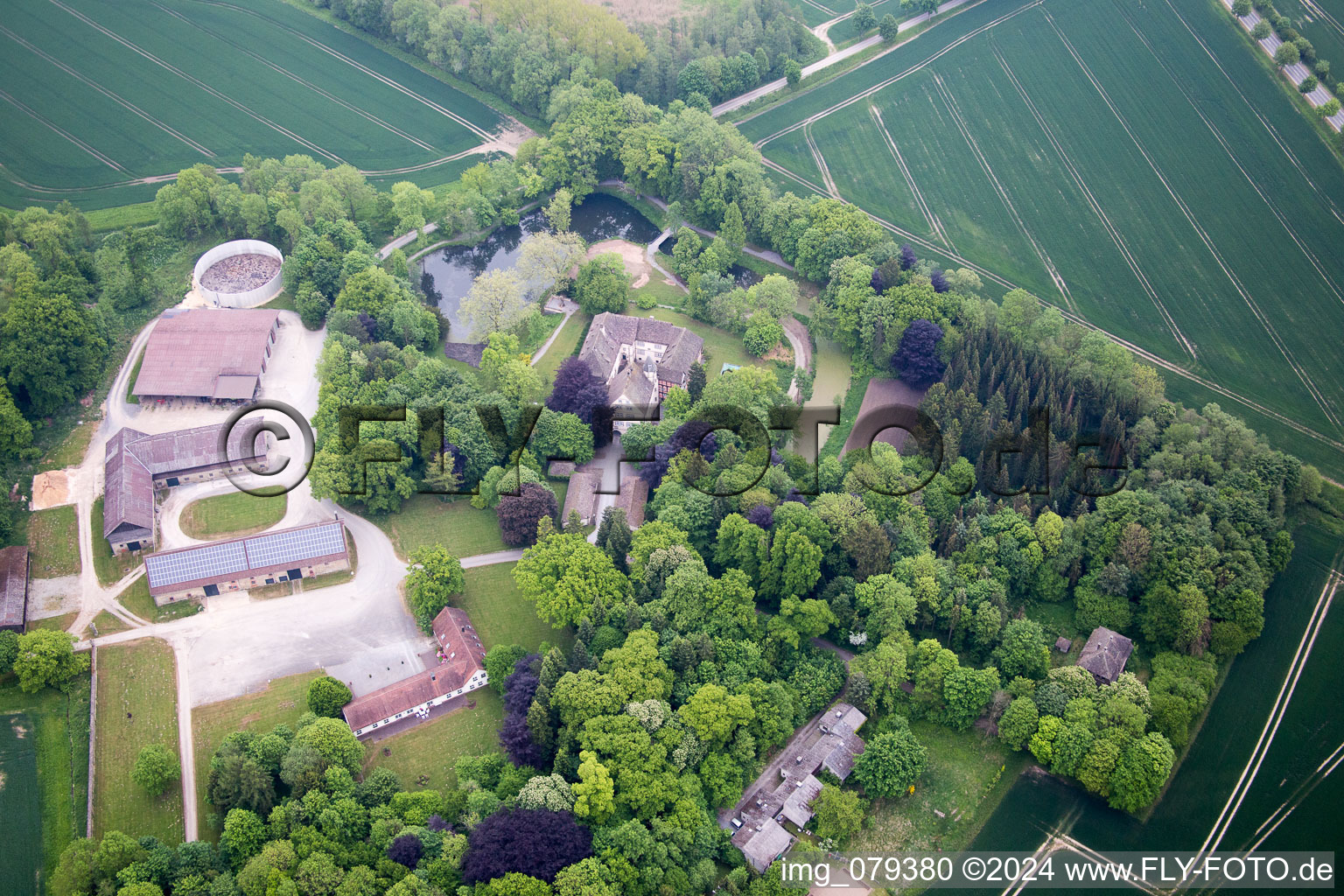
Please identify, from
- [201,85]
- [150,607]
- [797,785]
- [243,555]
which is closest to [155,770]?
[150,607]

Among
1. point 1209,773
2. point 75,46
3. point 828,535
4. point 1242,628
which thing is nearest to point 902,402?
point 828,535

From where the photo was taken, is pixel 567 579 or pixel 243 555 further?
pixel 243 555

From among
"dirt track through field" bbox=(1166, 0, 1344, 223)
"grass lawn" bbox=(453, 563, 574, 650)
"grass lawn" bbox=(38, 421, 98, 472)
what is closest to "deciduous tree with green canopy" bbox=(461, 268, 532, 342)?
"grass lawn" bbox=(453, 563, 574, 650)

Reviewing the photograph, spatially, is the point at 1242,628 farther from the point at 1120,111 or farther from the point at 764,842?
the point at 1120,111

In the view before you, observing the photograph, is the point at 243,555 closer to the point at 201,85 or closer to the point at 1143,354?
the point at 201,85

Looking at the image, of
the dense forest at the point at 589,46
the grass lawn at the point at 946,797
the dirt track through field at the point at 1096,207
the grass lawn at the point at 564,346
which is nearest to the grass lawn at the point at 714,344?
the grass lawn at the point at 564,346

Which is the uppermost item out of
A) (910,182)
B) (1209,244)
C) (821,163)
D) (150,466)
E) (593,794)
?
(1209,244)
